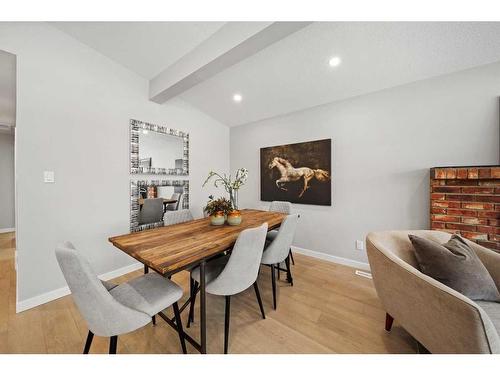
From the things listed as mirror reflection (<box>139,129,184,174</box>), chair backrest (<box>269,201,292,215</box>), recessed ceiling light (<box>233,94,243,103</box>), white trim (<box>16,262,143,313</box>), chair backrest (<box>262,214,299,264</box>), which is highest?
recessed ceiling light (<box>233,94,243,103</box>)

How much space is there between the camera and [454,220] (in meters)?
1.87

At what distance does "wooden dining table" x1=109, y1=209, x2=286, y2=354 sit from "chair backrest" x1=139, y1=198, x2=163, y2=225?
1.06m

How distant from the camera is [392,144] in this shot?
231cm

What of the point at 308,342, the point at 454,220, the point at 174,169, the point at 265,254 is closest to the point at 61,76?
the point at 174,169

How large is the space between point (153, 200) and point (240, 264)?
6.44ft

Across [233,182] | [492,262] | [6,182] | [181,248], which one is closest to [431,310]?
[492,262]

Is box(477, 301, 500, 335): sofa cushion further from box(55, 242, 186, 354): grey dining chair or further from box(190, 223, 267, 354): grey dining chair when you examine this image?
box(55, 242, 186, 354): grey dining chair

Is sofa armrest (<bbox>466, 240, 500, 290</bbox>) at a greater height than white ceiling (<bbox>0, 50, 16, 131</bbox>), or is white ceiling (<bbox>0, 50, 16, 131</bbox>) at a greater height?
white ceiling (<bbox>0, 50, 16, 131</bbox>)

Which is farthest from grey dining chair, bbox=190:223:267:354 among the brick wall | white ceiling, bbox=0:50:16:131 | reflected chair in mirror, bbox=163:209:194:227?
white ceiling, bbox=0:50:16:131

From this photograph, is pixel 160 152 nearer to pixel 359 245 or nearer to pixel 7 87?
pixel 7 87

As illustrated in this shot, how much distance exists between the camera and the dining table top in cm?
104

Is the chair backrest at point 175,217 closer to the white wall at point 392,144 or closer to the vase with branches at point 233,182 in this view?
the vase with branches at point 233,182

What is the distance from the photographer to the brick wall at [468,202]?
173 cm
